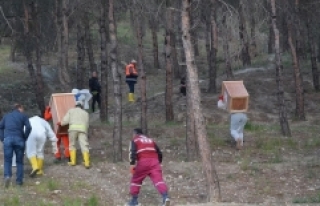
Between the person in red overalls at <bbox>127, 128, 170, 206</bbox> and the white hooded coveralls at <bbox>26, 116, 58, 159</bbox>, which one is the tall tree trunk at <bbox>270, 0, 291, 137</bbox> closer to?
the white hooded coveralls at <bbox>26, 116, 58, 159</bbox>

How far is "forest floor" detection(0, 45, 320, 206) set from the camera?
1666cm

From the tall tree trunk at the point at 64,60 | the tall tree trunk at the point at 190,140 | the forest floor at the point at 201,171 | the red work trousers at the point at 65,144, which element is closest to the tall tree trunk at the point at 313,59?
Result: the forest floor at the point at 201,171

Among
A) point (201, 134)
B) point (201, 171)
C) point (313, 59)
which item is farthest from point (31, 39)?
point (313, 59)

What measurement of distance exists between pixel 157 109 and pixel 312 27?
9869 millimetres

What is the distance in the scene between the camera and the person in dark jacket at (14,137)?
54.1 ft

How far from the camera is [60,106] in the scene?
19.6 meters

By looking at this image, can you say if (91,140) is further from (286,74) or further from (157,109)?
(286,74)

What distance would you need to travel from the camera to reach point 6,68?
42.2 meters

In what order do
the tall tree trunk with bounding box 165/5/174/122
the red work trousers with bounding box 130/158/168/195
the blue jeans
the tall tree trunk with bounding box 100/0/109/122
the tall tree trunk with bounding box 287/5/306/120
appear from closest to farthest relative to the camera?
the red work trousers with bounding box 130/158/168/195 → the blue jeans → the tall tree trunk with bounding box 165/5/174/122 → the tall tree trunk with bounding box 100/0/109/122 → the tall tree trunk with bounding box 287/5/306/120

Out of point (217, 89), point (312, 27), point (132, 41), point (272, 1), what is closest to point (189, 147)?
point (272, 1)

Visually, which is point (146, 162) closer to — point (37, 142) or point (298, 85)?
point (37, 142)

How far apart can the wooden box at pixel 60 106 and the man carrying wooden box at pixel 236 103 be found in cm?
481

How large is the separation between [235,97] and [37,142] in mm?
6588

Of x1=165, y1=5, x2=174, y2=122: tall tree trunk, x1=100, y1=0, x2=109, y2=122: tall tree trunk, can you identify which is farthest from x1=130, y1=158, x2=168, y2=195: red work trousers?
x1=100, y1=0, x2=109, y2=122: tall tree trunk
